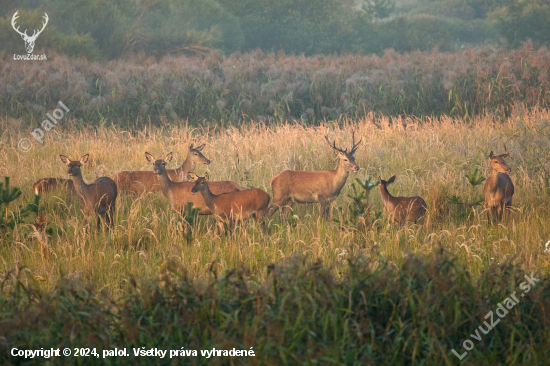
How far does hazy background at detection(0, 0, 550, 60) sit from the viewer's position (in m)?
29.0

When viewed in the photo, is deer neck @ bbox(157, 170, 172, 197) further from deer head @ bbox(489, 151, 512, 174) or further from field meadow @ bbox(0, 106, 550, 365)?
deer head @ bbox(489, 151, 512, 174)

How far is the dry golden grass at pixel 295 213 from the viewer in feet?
17.7

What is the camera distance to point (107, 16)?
3016 centimetres

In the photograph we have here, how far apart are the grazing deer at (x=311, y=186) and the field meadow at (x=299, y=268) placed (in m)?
0.28

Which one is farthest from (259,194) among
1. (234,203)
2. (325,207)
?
(325,207)

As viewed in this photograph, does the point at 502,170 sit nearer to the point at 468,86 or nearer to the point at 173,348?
the point at 173,348

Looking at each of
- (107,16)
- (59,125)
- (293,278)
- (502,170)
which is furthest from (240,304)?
(107,16)

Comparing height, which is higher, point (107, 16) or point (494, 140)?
point (107, 16)

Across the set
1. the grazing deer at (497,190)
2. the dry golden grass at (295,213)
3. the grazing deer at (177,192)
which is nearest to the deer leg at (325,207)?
the dry golden grass at (295,213)

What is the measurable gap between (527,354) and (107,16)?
100ft

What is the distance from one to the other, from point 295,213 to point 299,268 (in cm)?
341

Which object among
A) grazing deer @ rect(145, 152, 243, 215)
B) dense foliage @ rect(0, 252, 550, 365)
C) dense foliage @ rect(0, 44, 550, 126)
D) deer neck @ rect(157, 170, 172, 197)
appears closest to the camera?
dense foliage @ rect(0, 252, 550, 365)

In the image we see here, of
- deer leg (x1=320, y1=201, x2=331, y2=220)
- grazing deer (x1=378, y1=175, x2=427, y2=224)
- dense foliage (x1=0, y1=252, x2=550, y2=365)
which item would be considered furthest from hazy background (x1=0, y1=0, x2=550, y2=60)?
dense foliage (x1=0, y1=252, x2=550, y2=365)

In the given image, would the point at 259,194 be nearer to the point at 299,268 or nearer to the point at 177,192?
the point at 177,192
